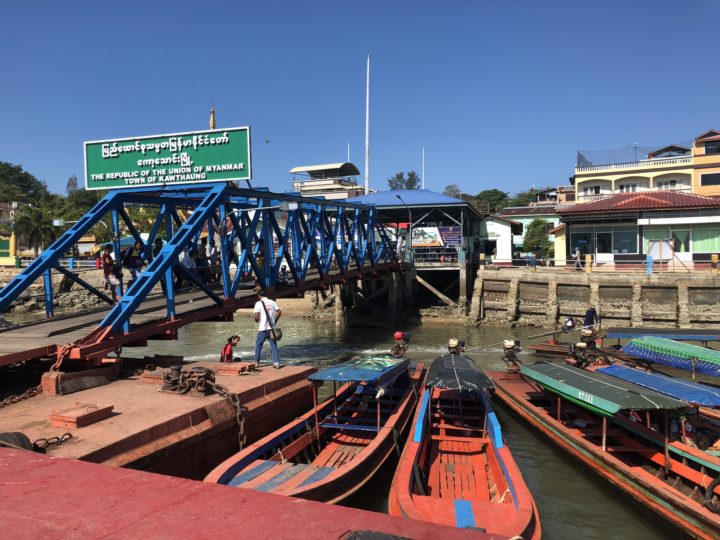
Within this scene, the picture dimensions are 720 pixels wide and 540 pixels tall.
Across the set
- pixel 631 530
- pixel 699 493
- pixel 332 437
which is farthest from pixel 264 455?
pixel 699 493

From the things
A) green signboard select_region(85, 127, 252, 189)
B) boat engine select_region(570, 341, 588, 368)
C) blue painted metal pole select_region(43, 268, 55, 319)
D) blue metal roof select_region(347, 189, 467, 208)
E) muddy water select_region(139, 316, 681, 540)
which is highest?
blue metal roof select_region(347, 189, 467, 208)

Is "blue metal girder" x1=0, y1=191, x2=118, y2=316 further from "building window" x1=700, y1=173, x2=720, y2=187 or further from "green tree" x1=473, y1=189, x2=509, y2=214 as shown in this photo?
"green tree" x1=473, y1=189, x2=509, y2=214

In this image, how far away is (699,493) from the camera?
7.20 metres

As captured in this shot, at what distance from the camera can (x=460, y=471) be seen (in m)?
8.38

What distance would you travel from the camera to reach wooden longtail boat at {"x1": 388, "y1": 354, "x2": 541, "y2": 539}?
5.98 meters

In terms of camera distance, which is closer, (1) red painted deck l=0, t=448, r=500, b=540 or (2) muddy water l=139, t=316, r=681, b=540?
(1) red painted deck l=0, t=448, r=500, b=540

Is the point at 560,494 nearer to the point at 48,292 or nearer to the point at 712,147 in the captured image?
the point at 48,292

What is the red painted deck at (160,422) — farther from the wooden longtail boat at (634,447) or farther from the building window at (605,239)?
the building window at (605,239)

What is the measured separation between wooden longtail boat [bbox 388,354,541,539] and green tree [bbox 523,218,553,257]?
40.5 meters

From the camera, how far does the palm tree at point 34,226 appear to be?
4692 cm

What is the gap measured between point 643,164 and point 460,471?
43.1 m

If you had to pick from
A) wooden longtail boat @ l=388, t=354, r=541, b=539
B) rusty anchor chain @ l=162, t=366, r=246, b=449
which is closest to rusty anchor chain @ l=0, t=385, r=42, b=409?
rusty anchor chain @ l=162, t=366, r=246, b=449

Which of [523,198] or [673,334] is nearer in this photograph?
[673,334]

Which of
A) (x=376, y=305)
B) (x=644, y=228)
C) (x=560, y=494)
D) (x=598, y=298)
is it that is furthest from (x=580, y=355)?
(x=644, y=228)
